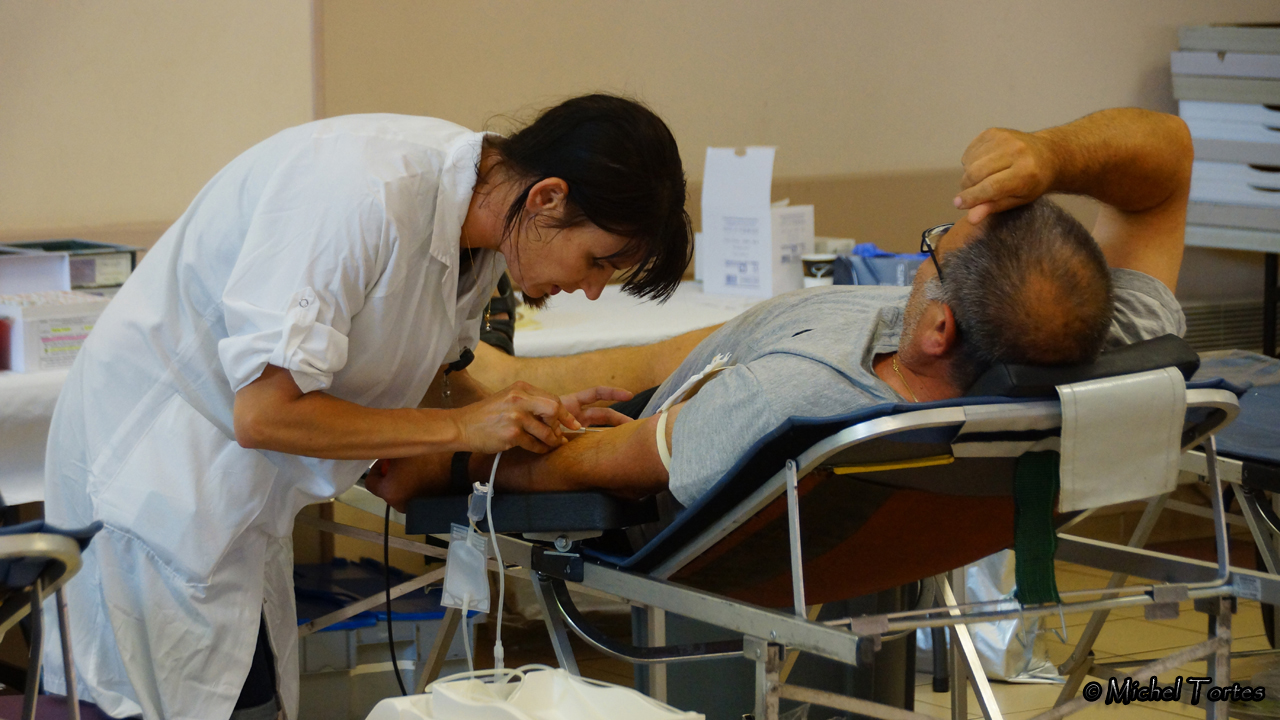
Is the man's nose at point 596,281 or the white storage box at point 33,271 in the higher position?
the man's nose at point 596,281

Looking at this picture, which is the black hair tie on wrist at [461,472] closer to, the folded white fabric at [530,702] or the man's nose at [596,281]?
the man's nose at [596,281]

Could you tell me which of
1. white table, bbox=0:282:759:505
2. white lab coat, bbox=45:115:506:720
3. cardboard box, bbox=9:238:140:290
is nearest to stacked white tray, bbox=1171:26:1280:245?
white table, bbox=0:282:759:505

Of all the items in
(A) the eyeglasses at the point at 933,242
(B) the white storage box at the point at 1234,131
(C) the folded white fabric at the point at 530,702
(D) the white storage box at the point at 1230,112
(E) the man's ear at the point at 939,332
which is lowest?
(C) the folded white fabric at the point at 530,702

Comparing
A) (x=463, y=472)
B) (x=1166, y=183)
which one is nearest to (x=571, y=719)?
(x=463, y=472)

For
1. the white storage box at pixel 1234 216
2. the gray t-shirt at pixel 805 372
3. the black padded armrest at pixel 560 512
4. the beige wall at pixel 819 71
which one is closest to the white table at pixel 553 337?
the beige wall at pixel 819 71

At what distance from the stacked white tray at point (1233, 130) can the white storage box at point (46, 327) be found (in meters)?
3.19

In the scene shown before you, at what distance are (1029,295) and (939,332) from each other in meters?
0.12

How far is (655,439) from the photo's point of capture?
144 cm

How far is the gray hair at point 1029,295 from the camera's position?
4.19ft

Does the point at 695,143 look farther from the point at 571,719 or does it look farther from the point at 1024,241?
the point at 571,719

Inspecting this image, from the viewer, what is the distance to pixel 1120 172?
159 cm

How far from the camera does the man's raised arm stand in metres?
1.41

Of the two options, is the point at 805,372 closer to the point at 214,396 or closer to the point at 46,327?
the point at 214,396

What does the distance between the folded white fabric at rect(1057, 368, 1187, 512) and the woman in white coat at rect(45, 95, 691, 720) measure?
0.51 metres
